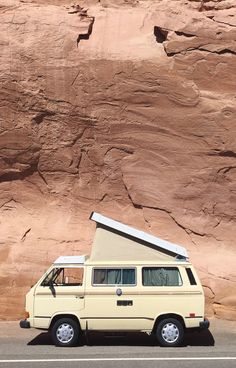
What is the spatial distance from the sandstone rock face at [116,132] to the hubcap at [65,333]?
410cm

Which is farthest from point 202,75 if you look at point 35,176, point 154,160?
point 35,176

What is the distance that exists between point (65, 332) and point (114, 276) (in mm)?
1331

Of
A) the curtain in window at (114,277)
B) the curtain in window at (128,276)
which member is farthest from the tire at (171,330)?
the curtain in window at (114,277)

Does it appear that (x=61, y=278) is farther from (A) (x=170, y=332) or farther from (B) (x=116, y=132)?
(B) (x=116, y=132)

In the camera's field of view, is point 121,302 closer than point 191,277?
Yes

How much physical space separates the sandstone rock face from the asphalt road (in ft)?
10.6

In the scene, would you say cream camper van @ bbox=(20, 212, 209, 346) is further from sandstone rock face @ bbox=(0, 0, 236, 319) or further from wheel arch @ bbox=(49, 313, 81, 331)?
sandstone rock face @ bbox=(0, 0, 236, 319)

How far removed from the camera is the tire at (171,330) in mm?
9905

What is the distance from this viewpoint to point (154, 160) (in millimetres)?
14406

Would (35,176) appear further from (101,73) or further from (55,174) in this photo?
(101,73)

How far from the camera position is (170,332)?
9922mm

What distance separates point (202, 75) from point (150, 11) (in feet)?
8.61

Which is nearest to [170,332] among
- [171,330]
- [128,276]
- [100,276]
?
[171,330]

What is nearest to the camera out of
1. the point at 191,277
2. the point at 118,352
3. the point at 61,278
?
the point at 118,352
